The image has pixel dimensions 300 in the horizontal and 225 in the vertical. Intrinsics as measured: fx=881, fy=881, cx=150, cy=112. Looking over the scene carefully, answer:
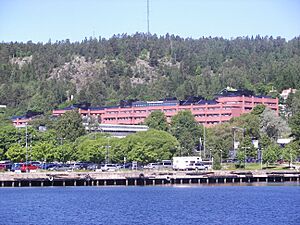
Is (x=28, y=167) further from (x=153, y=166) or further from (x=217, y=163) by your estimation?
(x=217, y=163)

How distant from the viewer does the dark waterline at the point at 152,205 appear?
8738cm

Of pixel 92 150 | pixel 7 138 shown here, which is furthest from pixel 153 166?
pixel 7 138

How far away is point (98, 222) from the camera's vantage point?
8456 cm

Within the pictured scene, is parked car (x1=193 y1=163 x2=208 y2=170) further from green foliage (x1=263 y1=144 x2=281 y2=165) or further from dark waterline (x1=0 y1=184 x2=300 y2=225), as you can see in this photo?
dark waterline (x1=0 y1=184 x2=300 y2=225)

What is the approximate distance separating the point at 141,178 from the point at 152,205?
38474mm

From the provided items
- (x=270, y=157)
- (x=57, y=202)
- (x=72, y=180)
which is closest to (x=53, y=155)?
(x=72, y=180)

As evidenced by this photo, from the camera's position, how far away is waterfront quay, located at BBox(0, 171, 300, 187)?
451 feet

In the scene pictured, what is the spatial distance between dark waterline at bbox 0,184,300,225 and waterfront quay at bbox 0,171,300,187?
3.41 m

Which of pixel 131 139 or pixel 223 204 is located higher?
pixel 131 139

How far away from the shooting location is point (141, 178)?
141625 mm

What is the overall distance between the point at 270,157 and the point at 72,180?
43579 mm

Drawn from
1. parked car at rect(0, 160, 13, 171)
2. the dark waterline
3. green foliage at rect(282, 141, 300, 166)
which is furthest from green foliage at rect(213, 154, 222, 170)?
parked car at rect(0, 160, 13, 171)

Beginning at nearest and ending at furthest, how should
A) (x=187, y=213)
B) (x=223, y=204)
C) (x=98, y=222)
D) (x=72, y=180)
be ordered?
(x=98, y=222) → (x=187, y=213) → (x=223, y=204) → (x=72, y=180)

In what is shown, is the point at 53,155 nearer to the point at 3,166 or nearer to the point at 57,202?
the point at 3,166
